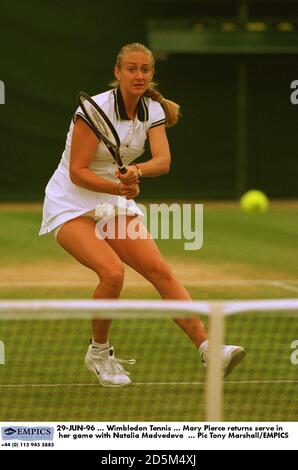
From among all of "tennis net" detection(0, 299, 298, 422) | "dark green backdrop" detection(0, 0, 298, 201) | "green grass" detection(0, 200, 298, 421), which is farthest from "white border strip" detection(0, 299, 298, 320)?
"dark green backdrop" detection(0, 0, 298, 201)

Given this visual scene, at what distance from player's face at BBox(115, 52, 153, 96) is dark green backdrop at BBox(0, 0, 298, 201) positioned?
31.8 ft

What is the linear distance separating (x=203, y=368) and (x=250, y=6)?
10.4 metres

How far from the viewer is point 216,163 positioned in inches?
610

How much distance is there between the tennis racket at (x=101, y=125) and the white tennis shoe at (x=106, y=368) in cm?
83

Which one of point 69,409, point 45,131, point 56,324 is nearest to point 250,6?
point 45,131

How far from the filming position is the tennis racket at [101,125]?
501cm

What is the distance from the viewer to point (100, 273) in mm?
5094

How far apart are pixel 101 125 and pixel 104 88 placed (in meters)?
10.1

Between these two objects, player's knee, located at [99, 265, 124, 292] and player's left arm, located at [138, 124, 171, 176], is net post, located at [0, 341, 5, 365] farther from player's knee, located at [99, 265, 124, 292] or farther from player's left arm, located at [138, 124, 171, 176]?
player's left arm, located at [138, 124, 171, 176]

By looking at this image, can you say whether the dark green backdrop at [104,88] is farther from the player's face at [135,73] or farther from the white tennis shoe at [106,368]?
the white tennis shoe at [106,368]

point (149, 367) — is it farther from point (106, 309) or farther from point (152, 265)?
point (106, 309)

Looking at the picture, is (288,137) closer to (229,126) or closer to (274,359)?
(229,126)

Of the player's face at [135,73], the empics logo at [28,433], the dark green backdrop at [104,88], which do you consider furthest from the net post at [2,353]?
the dark green backdrop at [104,88]

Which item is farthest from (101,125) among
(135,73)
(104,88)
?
(104,88)
